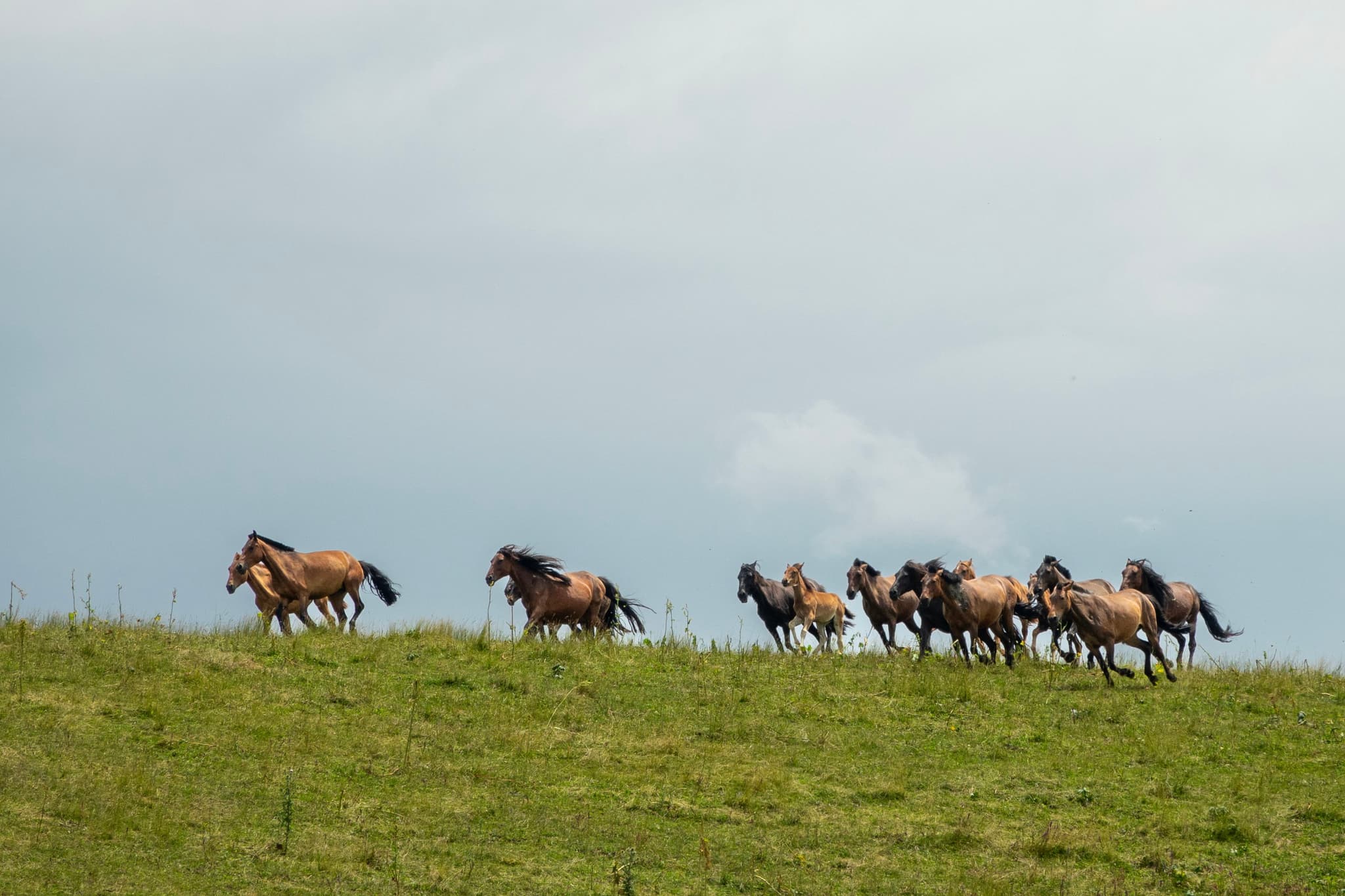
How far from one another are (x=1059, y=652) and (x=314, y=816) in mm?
14316

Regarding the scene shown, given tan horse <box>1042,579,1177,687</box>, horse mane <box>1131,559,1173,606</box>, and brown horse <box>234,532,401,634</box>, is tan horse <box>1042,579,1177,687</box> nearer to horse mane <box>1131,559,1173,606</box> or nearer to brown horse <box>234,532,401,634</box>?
horse mane <box>1131,559,1173,606</box>

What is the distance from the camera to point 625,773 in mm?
14531

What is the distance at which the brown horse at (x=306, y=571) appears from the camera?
72.9ft

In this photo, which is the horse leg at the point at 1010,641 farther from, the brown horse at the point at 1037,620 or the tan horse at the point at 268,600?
the tan horse at the point at 268,600

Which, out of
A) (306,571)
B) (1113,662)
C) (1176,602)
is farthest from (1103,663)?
(306,571)

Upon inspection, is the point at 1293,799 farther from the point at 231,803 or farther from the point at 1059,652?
the point at 231,803

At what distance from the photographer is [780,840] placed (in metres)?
12.8

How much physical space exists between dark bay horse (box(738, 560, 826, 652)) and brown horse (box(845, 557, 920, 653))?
172cm

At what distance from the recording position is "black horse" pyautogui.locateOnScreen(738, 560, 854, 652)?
2625 centimetres

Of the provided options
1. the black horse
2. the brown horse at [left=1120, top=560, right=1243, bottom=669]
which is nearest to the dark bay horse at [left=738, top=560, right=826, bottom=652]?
the black horse

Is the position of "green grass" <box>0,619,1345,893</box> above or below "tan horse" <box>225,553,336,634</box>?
below

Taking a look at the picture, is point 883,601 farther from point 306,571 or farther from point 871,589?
point 306,571

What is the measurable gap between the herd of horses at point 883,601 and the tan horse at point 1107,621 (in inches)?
0.8

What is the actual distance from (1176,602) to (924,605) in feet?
23.5
